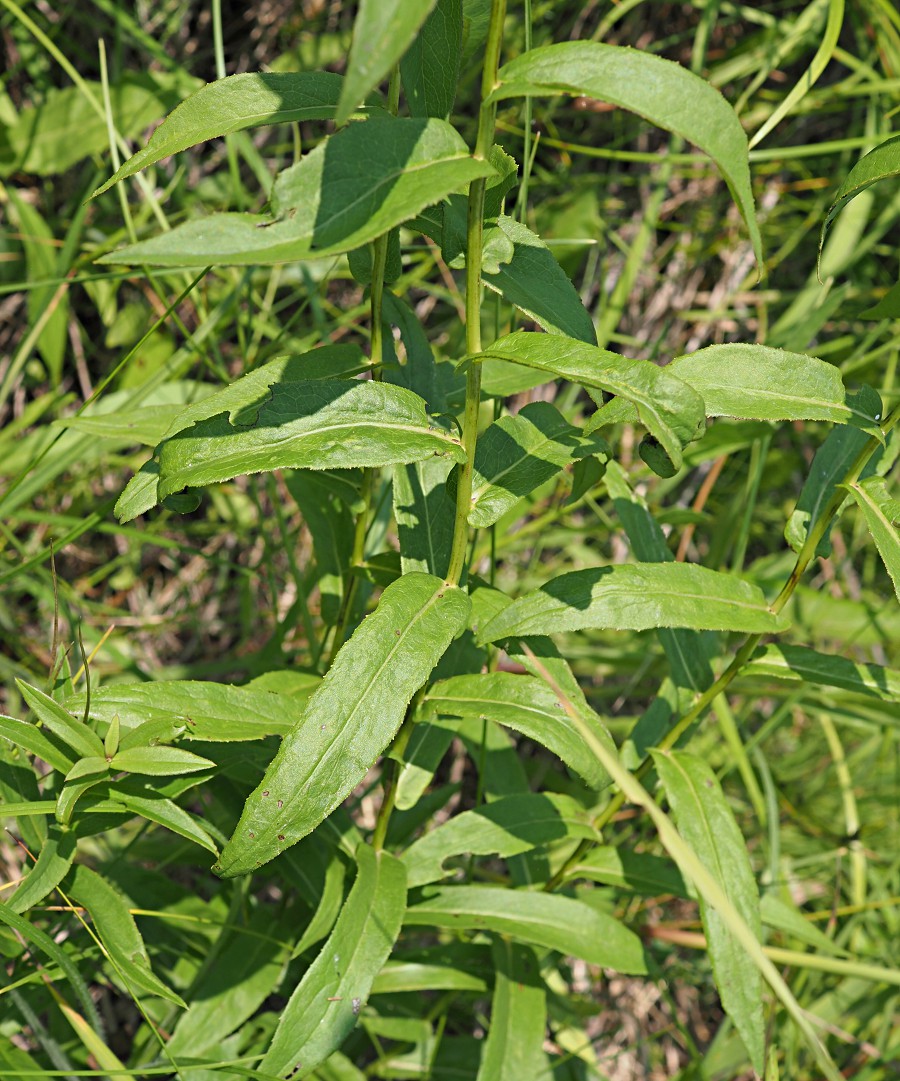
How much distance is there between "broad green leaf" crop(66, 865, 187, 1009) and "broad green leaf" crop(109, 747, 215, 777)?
25 centimetres

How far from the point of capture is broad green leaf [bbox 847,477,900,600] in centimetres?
132

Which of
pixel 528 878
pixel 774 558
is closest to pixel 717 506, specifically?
pixel 774 558

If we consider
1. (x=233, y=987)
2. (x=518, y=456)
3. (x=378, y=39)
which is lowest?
(x=233, y=987)

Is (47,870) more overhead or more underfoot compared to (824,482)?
more underfoot

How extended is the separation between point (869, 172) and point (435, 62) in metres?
0.52

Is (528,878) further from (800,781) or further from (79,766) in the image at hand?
(800,781)

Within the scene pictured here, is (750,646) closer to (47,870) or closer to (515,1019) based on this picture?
(515,1019)

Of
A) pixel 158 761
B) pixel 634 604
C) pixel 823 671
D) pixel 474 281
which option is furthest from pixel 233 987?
pixel 474 281

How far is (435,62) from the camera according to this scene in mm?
1202

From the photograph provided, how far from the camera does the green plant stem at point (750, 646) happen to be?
1.44 m

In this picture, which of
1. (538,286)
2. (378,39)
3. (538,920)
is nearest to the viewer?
(378,39)

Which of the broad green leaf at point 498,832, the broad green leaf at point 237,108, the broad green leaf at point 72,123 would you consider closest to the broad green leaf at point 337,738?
the broad green leaf at point 498,832

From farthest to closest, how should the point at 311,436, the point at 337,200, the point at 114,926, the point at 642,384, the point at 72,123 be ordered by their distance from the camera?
the point at 72,123 < the point at 114,926 < the point at 311,436 < the point at 642,384 < the point at 337,200

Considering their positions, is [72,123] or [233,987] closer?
[233,987]
